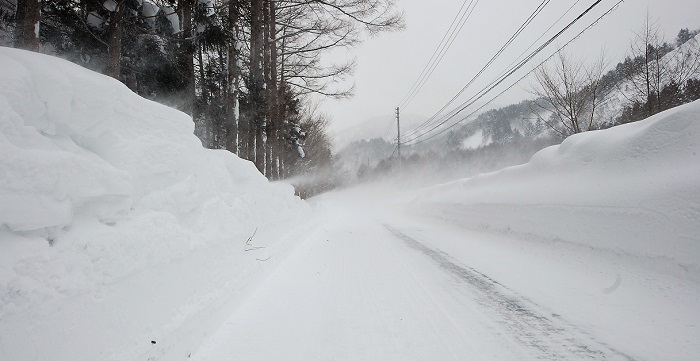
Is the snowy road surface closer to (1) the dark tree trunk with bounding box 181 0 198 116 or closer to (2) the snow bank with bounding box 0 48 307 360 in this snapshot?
(2) the snow bank with bounding box 0 48 307 360

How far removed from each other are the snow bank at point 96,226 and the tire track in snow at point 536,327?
277cm

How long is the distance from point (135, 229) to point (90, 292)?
0.62 metres

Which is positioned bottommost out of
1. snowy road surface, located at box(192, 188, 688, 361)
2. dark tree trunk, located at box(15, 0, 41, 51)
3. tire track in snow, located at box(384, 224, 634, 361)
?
tire track in snow, located at box(384, 224, 634, 361)

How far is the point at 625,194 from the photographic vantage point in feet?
15.0

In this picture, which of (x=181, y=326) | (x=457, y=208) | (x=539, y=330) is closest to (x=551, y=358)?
(x=539, y=330)

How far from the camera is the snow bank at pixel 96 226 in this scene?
1627 mm

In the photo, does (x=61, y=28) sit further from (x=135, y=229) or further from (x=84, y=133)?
(x=135, y=229)

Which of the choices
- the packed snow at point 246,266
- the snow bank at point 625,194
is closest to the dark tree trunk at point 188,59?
the packed snow at point 246,266

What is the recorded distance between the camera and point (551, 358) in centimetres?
230

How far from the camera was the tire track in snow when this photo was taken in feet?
7.77

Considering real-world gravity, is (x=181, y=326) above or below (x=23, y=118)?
below

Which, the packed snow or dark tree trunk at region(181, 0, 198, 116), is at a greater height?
dark tree trunk at region(181, 0, 198, 116)

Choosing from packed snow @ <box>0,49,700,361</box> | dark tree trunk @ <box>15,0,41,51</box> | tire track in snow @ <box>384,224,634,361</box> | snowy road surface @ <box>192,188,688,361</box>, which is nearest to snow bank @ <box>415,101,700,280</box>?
packed snow @ <box>0,49,700,361</box>

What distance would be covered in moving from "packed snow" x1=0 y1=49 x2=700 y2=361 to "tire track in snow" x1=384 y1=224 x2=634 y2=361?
2 cm
